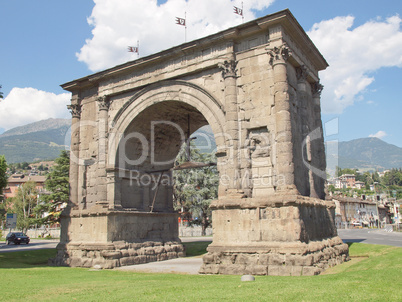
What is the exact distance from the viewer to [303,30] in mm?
13555

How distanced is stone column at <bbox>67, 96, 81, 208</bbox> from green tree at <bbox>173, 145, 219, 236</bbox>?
18260mm

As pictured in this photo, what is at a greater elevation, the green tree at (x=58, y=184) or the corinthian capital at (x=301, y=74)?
the corinthian capital at (x=301, y=74)

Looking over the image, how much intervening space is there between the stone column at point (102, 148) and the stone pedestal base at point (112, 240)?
981 mm

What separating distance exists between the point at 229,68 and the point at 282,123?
2927 mm

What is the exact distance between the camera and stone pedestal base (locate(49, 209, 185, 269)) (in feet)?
49.2

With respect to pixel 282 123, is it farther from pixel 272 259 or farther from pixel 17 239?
pixel 17 239

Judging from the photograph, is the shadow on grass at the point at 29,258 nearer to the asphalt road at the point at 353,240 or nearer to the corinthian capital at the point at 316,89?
the asphalt road at the point at 353,240

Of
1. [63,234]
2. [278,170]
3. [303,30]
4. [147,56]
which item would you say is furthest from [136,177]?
[303,30]

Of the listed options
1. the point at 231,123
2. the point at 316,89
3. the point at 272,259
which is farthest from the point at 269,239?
the point at 316,89

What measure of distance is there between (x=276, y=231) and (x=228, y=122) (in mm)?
4001

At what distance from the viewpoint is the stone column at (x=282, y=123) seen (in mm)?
11477

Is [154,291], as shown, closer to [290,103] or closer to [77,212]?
[290,103]

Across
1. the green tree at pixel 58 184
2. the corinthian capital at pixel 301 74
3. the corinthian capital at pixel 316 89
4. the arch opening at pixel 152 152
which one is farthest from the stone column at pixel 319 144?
the green tree at pixel 58 184

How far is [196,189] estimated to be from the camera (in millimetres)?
35938
